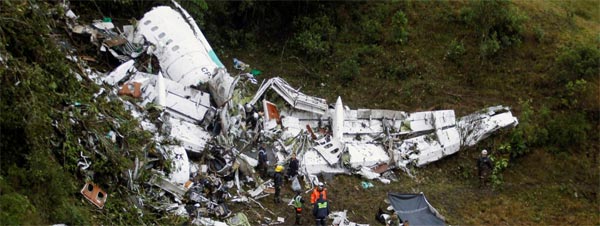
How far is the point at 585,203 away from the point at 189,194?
7968 millimetres

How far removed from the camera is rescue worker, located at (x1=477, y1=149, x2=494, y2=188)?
1557 cm

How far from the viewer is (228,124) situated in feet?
48.3

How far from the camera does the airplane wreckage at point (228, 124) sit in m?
13.6

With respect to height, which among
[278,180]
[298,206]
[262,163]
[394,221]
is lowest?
[394,221]

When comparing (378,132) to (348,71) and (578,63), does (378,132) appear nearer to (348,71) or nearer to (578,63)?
(348,71)

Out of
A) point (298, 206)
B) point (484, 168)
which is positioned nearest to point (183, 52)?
point (298, 206)

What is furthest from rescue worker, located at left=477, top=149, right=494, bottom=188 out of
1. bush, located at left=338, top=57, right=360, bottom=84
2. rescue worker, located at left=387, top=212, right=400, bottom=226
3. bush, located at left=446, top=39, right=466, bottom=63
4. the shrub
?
bush, located at left=338, top=57, right=360, bottom=84

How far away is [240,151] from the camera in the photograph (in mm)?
14469

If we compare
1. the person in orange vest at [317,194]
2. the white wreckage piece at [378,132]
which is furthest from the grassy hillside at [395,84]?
the person in orange vest at [317,194]

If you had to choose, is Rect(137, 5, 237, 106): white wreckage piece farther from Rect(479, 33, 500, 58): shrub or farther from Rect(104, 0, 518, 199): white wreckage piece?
Rect(479, 33, 500, 58): shrub

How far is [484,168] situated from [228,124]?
17.0ft

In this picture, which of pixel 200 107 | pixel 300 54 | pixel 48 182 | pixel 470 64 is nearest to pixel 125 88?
pixel 200 107

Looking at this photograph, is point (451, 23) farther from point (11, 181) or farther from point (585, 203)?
point (11, 181)

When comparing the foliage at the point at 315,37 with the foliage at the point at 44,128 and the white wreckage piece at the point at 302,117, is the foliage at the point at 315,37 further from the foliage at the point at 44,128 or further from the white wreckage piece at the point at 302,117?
the foliage at the point at 44,128
